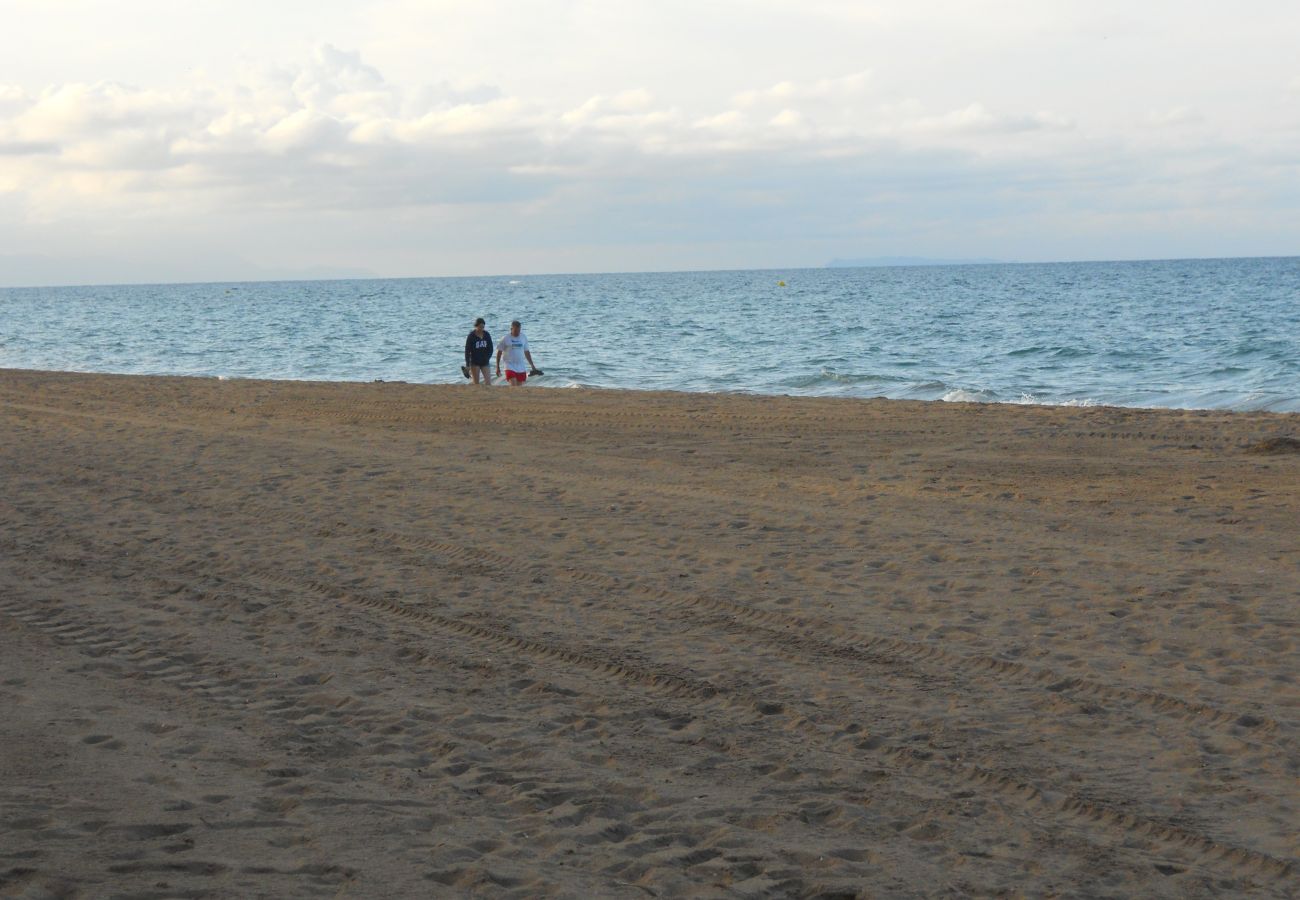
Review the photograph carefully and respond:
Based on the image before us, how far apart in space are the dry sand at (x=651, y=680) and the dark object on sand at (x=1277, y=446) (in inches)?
19.5

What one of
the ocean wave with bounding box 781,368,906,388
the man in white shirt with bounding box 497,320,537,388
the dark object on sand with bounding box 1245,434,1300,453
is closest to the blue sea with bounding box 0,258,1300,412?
the ocean wave with bounding box 781,368,906,388

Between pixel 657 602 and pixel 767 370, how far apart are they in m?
19.8

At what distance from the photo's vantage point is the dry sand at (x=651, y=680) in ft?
13.0

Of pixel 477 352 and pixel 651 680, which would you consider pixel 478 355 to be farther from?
pixel 651 680

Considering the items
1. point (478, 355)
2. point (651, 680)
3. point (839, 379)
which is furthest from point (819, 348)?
point (651, 680)

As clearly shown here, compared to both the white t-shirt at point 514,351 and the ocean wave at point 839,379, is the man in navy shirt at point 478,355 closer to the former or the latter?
the white t-shirt at point 514,351

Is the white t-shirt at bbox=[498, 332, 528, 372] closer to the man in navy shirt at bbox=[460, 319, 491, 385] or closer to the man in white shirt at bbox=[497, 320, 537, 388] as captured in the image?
the man in white shirt at bbox=[497, 320, 537, 388]

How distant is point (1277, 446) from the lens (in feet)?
39.0

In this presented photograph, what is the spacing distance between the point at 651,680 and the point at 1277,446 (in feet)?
29.6

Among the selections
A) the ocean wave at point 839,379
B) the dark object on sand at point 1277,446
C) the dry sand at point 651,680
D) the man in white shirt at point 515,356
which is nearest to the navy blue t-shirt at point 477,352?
the man in white shirt at point 515,356

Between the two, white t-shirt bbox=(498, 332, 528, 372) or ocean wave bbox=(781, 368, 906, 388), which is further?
ocean wave bbox=(781, 368, 906, 388)

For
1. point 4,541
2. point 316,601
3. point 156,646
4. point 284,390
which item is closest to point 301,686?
point 156,646

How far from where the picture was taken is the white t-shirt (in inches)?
750

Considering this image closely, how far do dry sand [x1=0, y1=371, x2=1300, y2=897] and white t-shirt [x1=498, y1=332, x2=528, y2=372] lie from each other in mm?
7827
